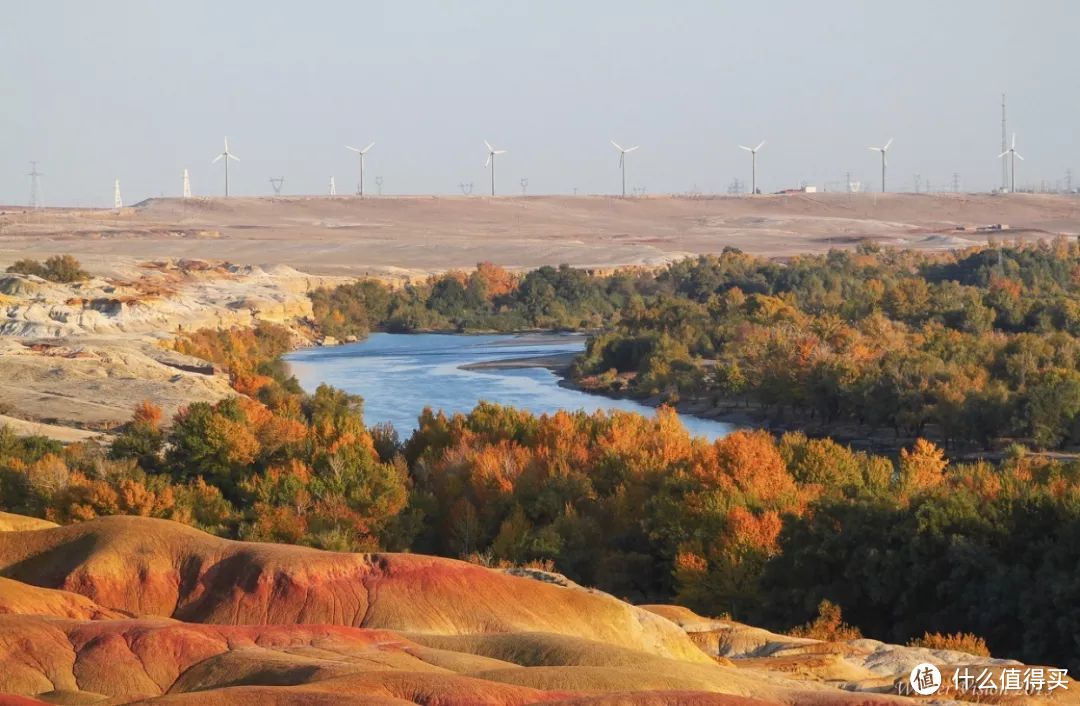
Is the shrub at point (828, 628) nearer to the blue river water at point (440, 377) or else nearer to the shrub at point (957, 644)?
the shrub at point (957, 644)

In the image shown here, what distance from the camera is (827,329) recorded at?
238 feet

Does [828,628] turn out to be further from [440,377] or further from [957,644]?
[440,377]

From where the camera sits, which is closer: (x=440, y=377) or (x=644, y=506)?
(x=644, y=506)

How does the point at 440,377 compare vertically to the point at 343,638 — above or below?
below

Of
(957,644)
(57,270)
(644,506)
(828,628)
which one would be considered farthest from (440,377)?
(957,644)

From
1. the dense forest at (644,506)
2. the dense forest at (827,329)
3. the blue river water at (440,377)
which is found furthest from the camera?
the blue river water at (440,377)

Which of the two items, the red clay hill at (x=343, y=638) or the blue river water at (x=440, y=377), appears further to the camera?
the blue river water at (x=440, y=377)

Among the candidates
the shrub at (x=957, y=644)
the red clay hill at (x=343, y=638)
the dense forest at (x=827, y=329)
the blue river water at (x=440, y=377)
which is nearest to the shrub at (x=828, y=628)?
the shrub at (x=957, y=644)

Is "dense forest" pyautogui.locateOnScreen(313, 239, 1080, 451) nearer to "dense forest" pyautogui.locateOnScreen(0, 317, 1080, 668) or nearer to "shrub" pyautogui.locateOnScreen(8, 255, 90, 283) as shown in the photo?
"shrub" pyautogui.locateOnScreen(8, 255, 90, 283)

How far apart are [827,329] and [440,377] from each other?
1589 cm

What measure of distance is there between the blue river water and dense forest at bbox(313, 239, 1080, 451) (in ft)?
9.00

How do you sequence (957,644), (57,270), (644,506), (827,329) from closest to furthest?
(957,644) → (644,506) → (827,329) → (57,270)

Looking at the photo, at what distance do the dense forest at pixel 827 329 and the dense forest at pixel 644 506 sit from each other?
47.2ft

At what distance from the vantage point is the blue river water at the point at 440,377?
2402 inches
